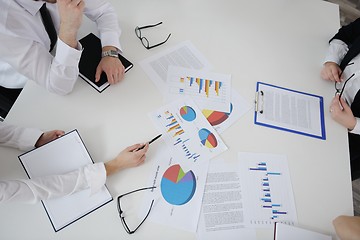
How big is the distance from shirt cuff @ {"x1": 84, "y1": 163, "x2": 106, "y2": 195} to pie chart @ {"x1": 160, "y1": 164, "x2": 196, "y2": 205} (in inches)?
7.4

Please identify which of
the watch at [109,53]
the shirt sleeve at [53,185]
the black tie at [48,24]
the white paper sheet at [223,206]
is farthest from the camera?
the watch at [109,53]

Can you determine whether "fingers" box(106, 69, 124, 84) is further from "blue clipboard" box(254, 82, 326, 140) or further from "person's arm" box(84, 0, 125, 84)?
"blue clipboard" box(254, 82, 326, 140)

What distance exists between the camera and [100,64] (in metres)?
1.08

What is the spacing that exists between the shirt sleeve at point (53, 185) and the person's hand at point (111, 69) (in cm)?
34

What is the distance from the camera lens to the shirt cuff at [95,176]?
33.8 inches

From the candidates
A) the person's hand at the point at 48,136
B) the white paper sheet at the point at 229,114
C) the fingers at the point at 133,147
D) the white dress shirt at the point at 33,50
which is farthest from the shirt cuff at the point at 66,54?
the white paper sheet at the point at 229,114

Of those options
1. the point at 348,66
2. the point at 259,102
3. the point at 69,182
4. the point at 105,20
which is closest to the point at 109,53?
the point at 105,20

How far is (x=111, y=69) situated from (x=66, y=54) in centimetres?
17

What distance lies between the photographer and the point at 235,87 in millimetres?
1145

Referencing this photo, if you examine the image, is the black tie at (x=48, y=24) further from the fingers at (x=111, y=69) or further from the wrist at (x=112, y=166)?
the wrist at (x=112, y=166)

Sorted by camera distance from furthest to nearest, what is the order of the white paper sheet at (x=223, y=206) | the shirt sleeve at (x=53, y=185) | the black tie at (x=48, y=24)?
the black tie at (x=48, y=24) → the white paper sheet at (x=223, y=206) → the shirt sleeve at (x=53, y=185)

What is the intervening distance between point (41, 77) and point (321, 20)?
128cm

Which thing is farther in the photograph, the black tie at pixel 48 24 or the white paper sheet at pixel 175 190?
the black tie at pixel 48 24

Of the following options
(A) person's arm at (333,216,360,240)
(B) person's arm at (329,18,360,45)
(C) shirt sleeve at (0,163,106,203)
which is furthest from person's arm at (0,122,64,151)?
(B) person's arm at (329,18,360,45)
